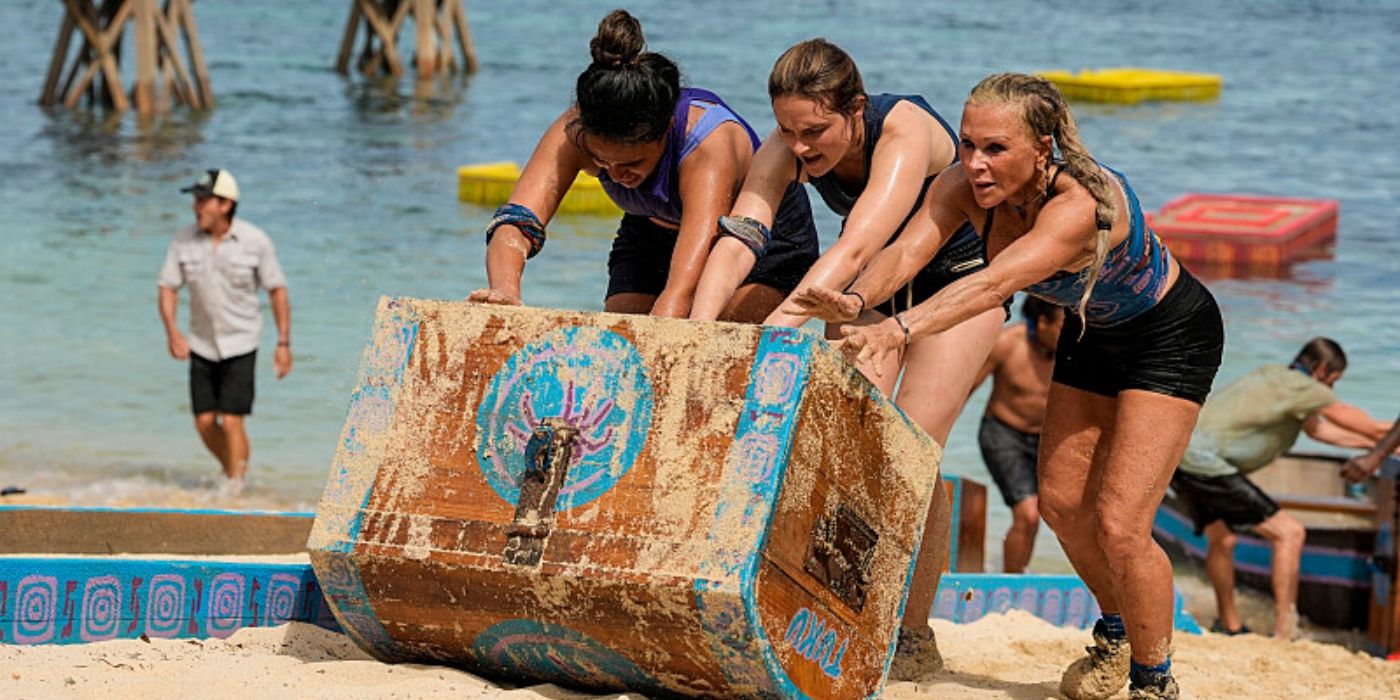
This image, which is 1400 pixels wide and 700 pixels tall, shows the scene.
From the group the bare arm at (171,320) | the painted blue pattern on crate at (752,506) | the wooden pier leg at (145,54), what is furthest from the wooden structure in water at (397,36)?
the painted blue pattern on crate at (752,506)

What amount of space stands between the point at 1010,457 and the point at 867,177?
4.34 m

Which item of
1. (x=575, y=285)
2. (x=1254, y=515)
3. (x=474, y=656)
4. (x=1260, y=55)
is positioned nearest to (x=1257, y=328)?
(x=575, y=285)

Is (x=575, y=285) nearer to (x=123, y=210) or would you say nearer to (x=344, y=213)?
(x=344, y=213)

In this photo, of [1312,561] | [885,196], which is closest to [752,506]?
[885,196]

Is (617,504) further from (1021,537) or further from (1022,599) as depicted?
(1021,537)

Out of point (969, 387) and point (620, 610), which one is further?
point (969, 387)

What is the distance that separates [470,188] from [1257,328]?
850 centimetres

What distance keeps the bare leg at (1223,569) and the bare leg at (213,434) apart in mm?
5264

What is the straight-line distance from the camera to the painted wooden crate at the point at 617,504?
4047mm

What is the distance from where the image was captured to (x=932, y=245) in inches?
187

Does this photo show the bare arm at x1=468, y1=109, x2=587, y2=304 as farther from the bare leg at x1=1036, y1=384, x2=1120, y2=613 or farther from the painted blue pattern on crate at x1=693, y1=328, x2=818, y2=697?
the bare leg at x1=1036, y1=384, x2=1120, y2=613

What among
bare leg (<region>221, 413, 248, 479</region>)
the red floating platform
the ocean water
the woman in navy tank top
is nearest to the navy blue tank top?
the woman in navy tank top

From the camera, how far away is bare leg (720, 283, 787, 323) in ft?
17.4

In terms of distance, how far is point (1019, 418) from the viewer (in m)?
9.06
